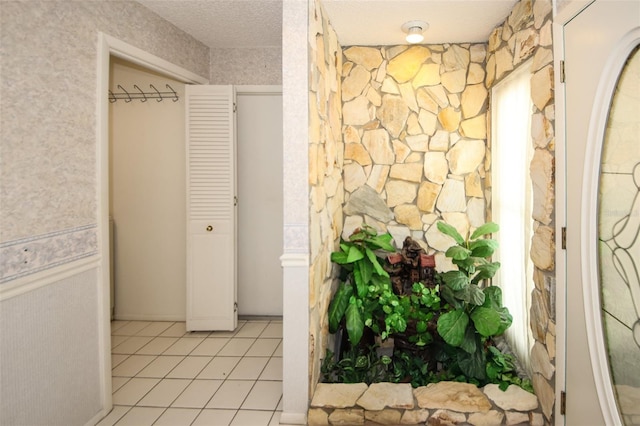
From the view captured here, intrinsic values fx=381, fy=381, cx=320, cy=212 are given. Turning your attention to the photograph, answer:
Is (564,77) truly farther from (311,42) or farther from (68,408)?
(68,408)

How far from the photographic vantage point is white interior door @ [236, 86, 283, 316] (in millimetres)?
3574

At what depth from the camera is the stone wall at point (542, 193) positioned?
6.01 ft

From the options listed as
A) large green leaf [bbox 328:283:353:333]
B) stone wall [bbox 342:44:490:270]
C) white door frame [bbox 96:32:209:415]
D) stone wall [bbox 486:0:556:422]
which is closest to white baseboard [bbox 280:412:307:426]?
large green leaf [bbox 328:283:353:333]

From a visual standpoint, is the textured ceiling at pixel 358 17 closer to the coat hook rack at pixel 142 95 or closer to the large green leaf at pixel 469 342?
the coat hook rack at pixel 142 95

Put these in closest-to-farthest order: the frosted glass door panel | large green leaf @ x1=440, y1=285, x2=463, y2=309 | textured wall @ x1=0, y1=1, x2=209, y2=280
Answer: the frosted glass door panel → textured wall @ x1=0, y1=1, x2=209, y2=280 → large green leaf @ x1=440, y1=285, x2=463, y2=309

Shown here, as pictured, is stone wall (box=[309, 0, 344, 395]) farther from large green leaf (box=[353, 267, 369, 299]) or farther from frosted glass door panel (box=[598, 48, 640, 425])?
frosted glass door panel (box=[598, 48, 640, 425])

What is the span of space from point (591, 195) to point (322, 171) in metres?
1.42

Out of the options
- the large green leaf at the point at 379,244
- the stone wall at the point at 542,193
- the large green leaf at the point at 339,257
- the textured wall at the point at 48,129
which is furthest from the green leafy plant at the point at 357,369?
the textured wall at the point at 48,129

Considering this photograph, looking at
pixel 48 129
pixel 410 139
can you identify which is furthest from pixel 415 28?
pixel 48 129

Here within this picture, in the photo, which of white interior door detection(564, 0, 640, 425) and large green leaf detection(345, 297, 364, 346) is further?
large green leaf detection(345, 297, 364, 346)

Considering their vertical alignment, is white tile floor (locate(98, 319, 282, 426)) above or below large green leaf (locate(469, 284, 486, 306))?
below

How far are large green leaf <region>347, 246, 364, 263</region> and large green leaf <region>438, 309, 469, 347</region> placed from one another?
2.07 ft

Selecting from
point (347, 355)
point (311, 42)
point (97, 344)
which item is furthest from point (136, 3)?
point (347, 355)

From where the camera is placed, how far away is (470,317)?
2.28 meters
